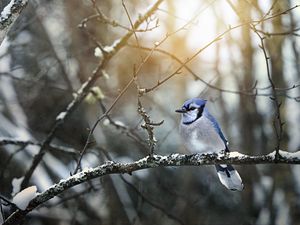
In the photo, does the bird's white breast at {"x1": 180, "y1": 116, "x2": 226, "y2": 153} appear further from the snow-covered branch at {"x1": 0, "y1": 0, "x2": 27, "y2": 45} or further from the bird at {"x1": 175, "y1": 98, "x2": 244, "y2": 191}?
the snow-covered branch at {"x1": 0, "y1": 0, "x2": 27, "y2": 45}

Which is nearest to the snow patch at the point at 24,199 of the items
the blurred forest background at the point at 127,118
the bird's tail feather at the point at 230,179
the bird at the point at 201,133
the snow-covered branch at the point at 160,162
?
the snow-covered branch at the point at 160,162

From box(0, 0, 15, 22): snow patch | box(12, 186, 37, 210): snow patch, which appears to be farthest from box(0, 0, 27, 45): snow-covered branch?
box(12, 186, 37, 210): snow patch

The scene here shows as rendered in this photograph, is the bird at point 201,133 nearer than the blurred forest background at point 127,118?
Yes

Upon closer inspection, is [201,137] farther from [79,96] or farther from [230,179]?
[79,96]

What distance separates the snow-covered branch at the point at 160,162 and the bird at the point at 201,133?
565mm

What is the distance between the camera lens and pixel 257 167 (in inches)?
286

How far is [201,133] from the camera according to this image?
10.2 ft

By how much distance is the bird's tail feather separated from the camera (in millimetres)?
2928

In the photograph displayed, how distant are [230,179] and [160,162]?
0.67m

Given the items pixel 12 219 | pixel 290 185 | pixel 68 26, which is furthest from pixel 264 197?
pixel 12 219

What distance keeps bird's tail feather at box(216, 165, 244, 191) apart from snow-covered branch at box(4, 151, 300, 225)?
0.57 metres

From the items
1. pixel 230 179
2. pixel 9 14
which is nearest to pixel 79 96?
pixel 9 14

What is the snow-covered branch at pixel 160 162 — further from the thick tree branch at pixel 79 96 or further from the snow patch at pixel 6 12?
the thick tree branch at pixel 79 96

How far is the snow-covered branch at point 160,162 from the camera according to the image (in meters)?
2.16
